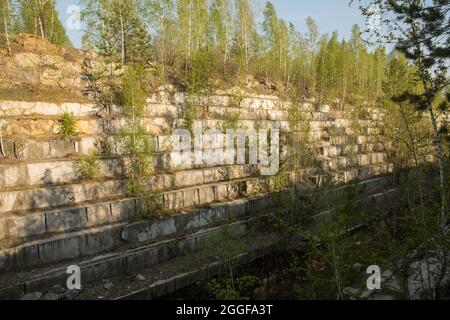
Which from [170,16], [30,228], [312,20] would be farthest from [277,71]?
[30,228]

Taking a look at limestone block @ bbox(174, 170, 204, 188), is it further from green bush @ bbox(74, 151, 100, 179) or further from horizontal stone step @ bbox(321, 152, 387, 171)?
horizontal stone step @ bbox(321, 152, 387, 171)

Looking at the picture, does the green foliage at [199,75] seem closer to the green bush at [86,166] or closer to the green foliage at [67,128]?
the green foliage at [67,128]

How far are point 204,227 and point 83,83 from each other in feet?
20.6

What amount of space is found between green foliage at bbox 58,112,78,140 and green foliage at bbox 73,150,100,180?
0.90m

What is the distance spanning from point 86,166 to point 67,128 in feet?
4.83

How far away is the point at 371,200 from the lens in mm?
11828

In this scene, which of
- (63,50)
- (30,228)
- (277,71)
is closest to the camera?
(30,228)

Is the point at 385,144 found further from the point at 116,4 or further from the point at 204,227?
the point at 116,4

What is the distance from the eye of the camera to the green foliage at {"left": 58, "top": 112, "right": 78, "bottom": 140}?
27.8 feet

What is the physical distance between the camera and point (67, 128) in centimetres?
851

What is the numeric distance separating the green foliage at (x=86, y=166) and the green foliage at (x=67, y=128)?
90 cm

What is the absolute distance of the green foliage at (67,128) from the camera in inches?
334

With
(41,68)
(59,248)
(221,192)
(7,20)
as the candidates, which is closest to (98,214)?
(59,248)
